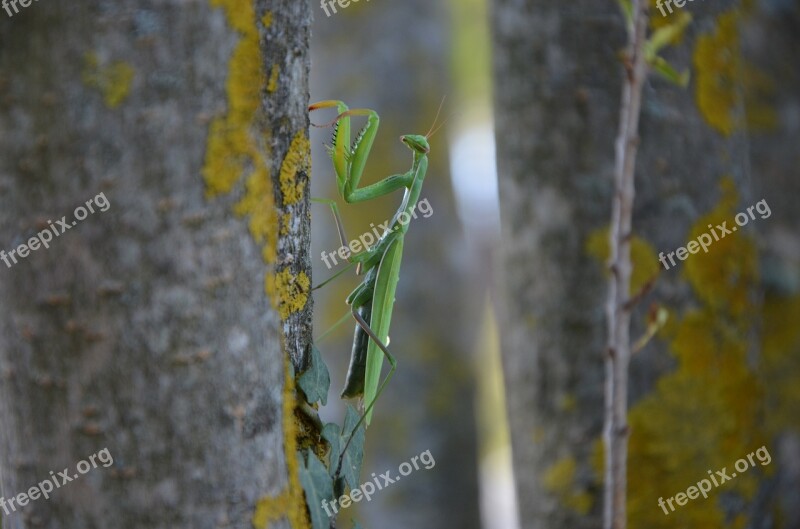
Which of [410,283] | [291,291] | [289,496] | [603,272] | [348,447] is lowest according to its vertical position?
[289,496]

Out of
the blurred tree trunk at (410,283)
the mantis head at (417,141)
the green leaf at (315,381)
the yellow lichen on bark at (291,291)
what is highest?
the blurred tree trunk at (410,283)

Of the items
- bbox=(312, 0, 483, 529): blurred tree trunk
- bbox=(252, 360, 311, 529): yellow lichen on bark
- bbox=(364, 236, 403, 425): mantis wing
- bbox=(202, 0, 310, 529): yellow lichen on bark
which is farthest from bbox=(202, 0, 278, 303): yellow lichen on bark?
bbox=(312, 0, 483, 529): blurred tree trunk

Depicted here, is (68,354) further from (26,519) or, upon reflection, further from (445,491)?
(445,491)

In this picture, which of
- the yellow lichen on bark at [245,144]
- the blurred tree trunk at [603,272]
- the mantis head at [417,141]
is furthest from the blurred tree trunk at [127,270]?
the blurred tree trunk at [603,272]

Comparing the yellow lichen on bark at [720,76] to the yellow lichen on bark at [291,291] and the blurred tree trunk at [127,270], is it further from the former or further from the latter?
the blurred tree trunk at [127,270]

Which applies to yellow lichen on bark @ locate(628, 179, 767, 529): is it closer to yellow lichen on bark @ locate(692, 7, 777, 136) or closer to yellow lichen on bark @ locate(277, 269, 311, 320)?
yellow lichen on bark @ locate(692, 7, 777, 136)

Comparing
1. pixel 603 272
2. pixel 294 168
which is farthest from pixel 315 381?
pixel 603 272

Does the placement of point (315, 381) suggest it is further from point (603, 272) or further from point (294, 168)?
point (603, 272)
